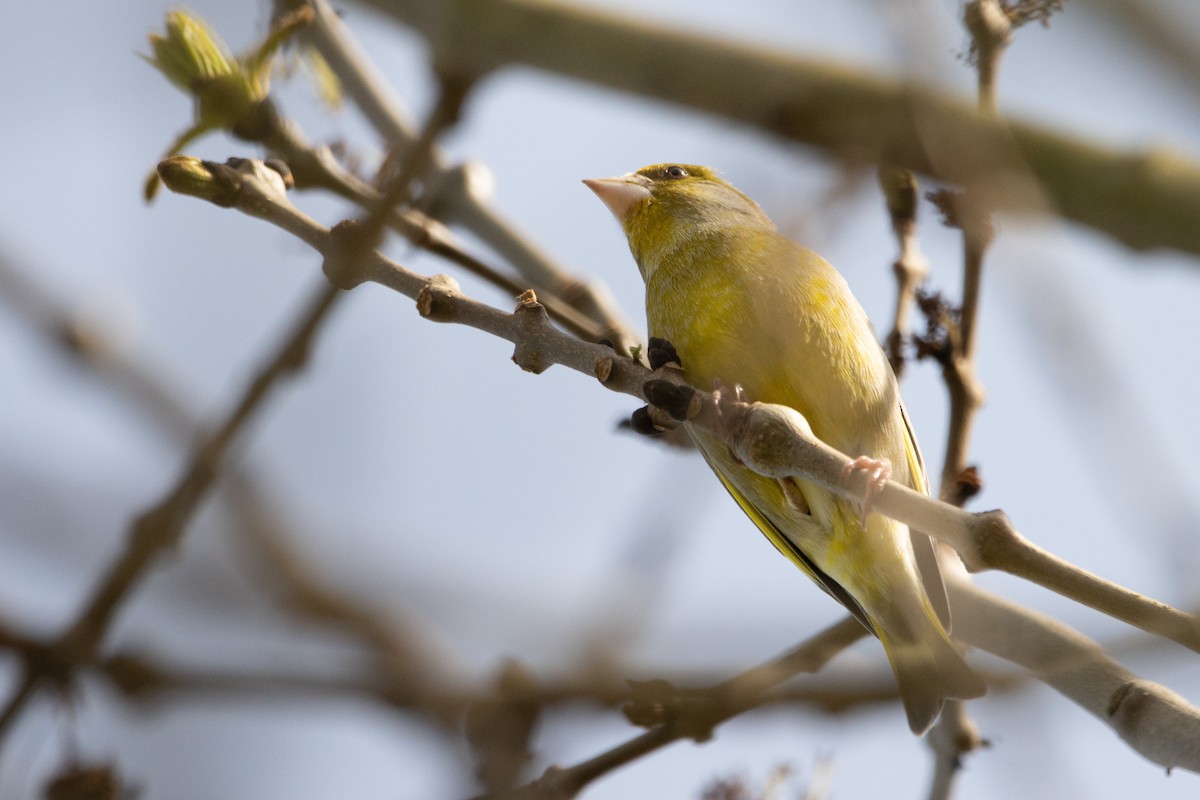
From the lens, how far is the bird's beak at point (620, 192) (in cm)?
452

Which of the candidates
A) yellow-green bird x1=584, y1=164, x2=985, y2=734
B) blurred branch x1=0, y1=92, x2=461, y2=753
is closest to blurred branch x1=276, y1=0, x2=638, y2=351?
yellow-green bird x1=584, y1=164, x2=985, y2=734

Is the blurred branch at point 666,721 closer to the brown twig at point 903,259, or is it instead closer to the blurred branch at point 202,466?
the blurred branch at point 202,466

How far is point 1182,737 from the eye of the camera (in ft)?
7.13

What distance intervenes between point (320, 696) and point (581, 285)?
2.30m

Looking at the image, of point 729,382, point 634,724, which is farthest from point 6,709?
point 729,382

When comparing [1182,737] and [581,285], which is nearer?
[1182,737]

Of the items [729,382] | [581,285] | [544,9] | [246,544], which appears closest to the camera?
[246,544]

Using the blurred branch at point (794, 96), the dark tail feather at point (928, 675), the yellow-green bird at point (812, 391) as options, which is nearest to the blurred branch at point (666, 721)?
the dark tail feather at point (928, 675)

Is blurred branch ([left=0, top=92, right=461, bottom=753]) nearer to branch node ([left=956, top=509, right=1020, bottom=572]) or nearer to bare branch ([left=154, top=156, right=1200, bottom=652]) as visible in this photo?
bare branch ([left=154, top=156, right=1200, bottom=652])

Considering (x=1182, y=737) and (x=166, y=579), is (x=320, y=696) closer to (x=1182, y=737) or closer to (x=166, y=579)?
(x=166, y=579)

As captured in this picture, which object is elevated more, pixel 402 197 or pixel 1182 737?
pixel 402 197

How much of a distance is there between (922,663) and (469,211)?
211 cm

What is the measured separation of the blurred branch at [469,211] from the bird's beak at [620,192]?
2.06ft

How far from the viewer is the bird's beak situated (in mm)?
4520
